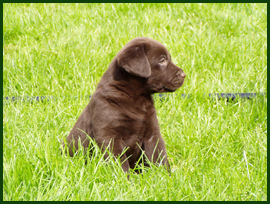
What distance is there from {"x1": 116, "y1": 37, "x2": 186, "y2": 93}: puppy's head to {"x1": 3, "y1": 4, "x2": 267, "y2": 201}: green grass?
59 centimetres

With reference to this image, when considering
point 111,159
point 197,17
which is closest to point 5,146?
point 111,159

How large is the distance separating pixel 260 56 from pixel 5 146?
3736mm

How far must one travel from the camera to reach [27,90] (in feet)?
15.4

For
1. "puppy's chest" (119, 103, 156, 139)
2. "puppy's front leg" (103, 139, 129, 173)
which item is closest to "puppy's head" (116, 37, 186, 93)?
"puppy's chest" (119, 103, 156, 139)

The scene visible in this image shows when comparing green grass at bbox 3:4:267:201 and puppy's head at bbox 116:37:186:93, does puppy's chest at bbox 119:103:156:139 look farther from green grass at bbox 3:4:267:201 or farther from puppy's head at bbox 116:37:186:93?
green grass at bbox 3:4:267:201

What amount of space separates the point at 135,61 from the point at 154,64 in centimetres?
24

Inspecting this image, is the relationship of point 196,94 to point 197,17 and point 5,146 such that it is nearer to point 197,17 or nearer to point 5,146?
Result: point 5,146

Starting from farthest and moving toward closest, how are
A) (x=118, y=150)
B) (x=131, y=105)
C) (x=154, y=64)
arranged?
(x=154, y=64) → (x=131, y=105) → (x=118, y=150)

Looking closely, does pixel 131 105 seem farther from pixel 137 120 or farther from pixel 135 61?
pixel 135 61

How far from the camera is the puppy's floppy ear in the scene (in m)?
2.90

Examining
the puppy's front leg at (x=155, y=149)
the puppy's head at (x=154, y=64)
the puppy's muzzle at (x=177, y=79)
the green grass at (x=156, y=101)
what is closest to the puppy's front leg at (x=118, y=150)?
the green grass at (x=156, y=101)

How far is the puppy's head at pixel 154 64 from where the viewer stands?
2.95 m

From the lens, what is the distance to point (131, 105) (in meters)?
2.97

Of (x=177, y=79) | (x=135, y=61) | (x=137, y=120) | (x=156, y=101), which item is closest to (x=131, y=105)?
(x=137, y=120)
